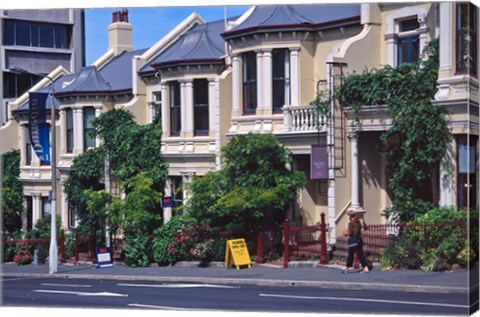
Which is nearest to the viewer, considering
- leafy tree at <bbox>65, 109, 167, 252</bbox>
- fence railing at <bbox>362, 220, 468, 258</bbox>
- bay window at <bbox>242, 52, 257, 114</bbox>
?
fence railing at <bbox>362, 220, 468, 258</bbox>

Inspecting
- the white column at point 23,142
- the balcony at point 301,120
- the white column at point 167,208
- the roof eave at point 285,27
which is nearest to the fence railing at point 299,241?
the balcony at point 301,120

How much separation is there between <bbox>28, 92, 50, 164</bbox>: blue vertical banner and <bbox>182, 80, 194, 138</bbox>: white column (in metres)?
3.16

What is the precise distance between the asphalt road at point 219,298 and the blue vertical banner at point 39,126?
351cm

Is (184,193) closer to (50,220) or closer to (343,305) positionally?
A: (50,220)

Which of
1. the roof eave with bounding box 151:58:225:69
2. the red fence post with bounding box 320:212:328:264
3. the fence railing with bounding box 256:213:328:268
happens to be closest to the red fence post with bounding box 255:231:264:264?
the fence railing with bounding box 256:213:328:268

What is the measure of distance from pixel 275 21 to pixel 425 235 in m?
6.09

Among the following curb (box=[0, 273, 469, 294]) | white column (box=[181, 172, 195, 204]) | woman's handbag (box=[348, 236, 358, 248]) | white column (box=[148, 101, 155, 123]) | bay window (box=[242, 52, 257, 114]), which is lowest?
curb (box=[0, 273, 469, 294])

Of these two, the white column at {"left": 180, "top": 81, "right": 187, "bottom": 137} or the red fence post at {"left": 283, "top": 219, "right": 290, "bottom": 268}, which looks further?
the white column at {"left": 180, "top": 81, "right": 187, "bottom": 137}

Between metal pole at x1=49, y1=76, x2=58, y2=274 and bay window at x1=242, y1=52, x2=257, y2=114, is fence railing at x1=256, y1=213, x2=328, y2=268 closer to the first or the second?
bay window at x1=242, y1=52, x2=257, y2=114

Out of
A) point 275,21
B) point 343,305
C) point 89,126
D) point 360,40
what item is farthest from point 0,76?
point 343,305

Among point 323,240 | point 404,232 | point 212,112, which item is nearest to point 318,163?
point 323,240

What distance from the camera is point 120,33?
2161 cm

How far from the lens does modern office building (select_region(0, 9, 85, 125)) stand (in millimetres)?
21219

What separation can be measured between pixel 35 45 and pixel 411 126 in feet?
29.6
